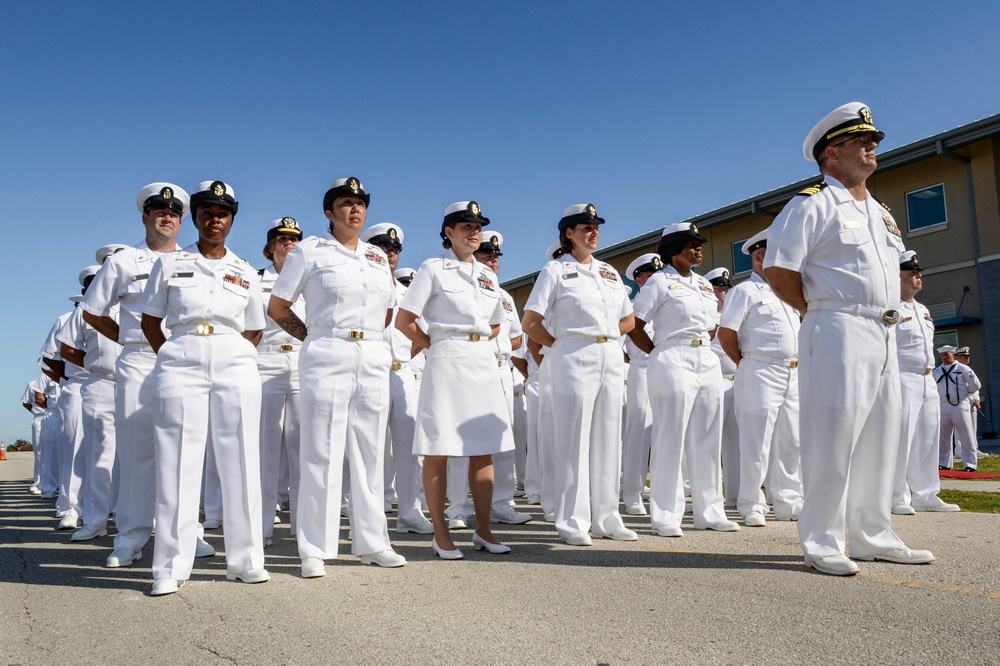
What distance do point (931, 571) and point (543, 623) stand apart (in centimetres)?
251

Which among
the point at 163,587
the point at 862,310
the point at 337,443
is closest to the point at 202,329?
the point at 337,443

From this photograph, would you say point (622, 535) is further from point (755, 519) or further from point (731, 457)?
point (731, 457)

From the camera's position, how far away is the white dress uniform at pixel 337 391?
550cm

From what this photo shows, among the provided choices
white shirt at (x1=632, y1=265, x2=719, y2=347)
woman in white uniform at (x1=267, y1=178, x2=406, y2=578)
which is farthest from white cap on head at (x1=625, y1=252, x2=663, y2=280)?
woman in white uniform at (x1=267, y1=178, x2=406, y2=578)

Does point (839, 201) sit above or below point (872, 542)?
above

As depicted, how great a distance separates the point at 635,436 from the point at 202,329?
5652mm

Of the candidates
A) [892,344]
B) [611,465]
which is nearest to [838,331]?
[892,344]

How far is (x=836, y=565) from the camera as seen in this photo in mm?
4742

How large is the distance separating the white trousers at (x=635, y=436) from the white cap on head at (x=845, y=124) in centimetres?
434

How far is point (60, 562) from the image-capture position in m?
6.11

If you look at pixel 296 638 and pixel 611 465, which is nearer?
pixel 296 638

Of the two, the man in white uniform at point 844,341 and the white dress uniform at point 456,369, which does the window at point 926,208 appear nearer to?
the man in white uniform at point 844,341

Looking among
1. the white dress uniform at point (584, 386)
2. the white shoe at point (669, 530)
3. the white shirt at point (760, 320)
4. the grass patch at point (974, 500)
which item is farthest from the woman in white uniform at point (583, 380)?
the grass patch at point (974, 500)

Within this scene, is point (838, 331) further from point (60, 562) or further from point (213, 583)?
point (60, 562)
